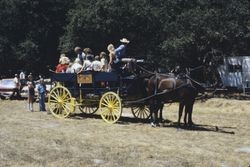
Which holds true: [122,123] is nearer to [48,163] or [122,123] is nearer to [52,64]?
[48,163]

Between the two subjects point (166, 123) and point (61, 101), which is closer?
point (166, 123)

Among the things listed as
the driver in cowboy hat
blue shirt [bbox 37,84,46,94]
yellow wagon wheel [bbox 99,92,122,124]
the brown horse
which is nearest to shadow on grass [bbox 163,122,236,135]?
the brown horse

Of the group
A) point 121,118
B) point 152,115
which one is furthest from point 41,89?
point 152,115

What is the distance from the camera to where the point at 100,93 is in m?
20.1

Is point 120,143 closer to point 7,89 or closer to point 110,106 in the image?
point 110,106

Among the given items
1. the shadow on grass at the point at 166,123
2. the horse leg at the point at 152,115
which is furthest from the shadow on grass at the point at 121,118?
the horse leg at the point at 152,115

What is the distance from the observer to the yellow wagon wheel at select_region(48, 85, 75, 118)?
21.0 m

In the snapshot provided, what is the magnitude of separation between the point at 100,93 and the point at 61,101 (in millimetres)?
1950

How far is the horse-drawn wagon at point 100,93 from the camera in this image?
63.6 ft

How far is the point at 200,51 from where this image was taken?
119ft

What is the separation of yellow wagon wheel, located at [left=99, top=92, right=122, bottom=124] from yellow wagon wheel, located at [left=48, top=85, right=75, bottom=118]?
1.49m

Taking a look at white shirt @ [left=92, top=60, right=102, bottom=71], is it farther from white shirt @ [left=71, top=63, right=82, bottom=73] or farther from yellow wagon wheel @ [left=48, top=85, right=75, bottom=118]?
yellow wagon wheel @ [left=48, top=85, right=75, bottom=118]

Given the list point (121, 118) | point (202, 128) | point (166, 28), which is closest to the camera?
point (202, 128)

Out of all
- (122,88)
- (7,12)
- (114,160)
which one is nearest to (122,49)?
(122,88)
